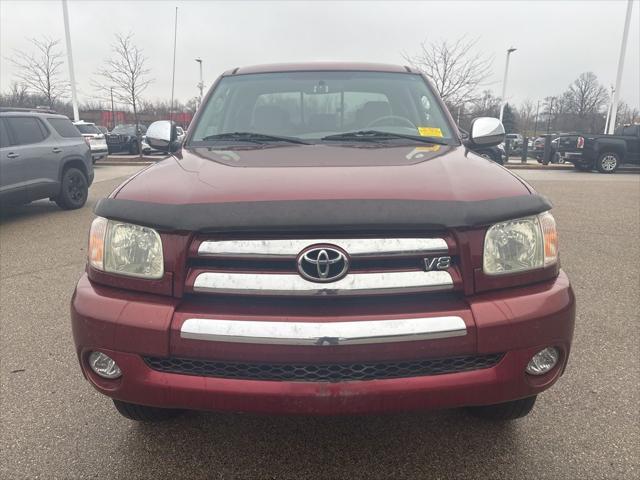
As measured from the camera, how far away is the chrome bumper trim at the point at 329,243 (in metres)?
1.63

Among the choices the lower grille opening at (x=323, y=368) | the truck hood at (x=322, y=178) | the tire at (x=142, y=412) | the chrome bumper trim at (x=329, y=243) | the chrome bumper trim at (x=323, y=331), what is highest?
the truck hood at (x=322, y=178)

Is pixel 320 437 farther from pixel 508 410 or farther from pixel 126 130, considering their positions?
pixel 126 130

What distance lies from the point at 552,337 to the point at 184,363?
52.3 inches

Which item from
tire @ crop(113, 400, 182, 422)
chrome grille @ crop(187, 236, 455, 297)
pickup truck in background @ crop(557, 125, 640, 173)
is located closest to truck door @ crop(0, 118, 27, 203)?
tire @ crop(113, 400, 182, 422)

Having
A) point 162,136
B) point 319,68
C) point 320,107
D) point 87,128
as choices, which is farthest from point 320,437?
point 87,128

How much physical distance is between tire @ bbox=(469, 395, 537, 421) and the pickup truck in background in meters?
17.5

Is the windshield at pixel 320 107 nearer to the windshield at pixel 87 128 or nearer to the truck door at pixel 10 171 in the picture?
the truck door at pixel 10 171

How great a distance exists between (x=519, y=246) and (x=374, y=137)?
1.17 meters

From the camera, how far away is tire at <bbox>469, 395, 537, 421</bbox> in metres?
2.14

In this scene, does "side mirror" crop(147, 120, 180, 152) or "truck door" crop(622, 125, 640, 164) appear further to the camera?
"truck door" crop(622, 125, 640, 164)

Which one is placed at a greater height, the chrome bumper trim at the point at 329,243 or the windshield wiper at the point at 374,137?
the windshield wiper at the point at 374,137

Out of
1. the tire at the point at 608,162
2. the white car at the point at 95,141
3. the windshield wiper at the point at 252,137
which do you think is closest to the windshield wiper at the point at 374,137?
the windshield wiper at the point at 252,137

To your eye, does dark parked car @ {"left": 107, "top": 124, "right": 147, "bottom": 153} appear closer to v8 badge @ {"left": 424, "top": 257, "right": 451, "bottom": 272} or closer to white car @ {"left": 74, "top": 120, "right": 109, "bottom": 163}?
white car @ {"left": 74, "top": 120, "right": 109, "bottom": 163}

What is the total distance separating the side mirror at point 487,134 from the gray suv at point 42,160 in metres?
6.65
